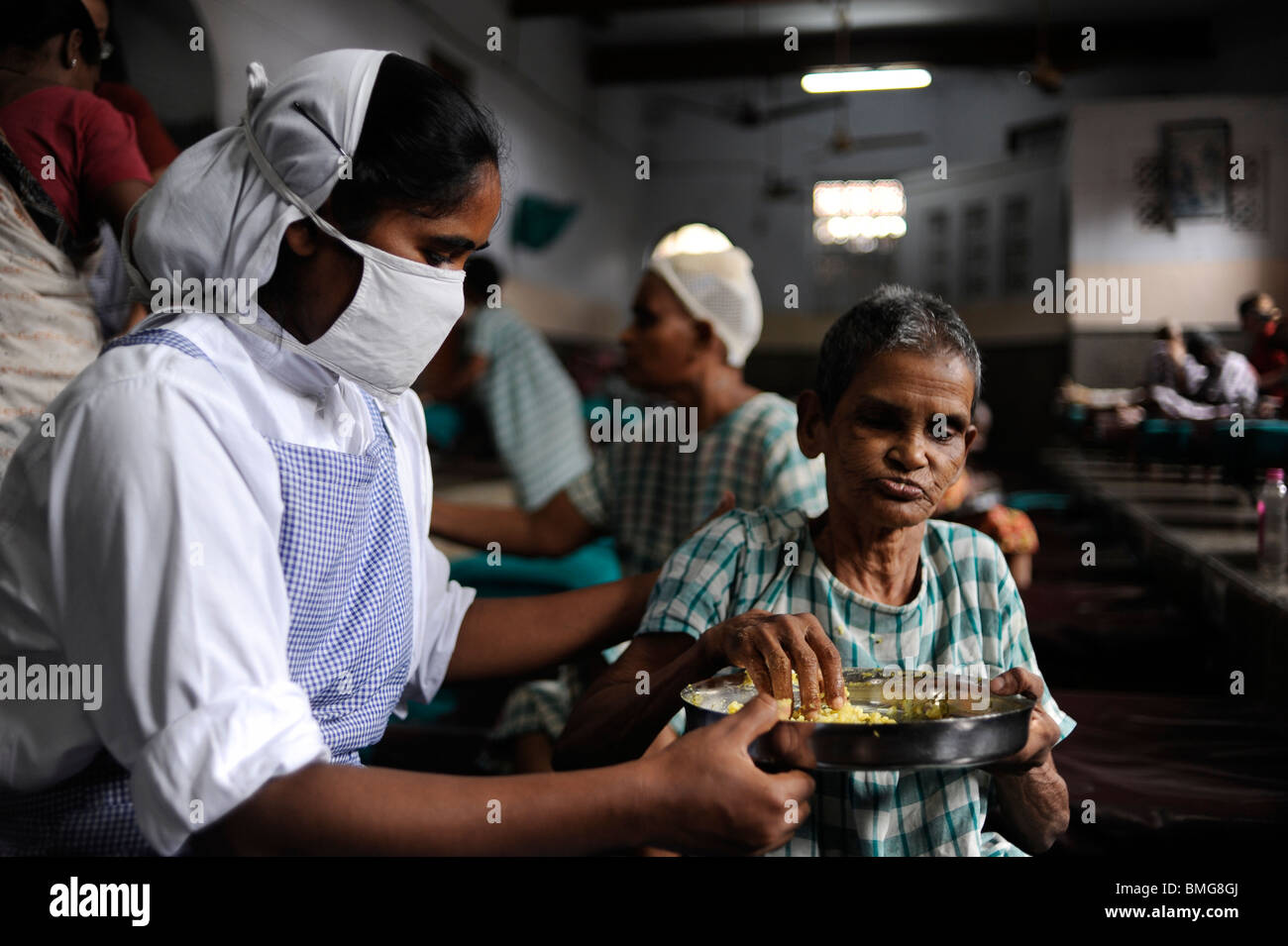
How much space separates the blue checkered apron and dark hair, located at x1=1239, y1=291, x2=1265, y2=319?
145 cm

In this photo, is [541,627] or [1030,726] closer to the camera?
[1030,726]

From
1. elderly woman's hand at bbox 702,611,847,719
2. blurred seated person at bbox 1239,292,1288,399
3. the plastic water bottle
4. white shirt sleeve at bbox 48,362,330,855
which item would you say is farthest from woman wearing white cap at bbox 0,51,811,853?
the plastic water bottle

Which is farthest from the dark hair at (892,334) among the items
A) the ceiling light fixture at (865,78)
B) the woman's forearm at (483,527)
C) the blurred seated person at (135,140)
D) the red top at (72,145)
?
the ceiling light fixture at (865,78)

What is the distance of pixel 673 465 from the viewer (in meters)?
2.49

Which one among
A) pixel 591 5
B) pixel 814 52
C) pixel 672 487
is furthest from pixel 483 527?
pixel 814 52

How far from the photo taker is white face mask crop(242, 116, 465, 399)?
1133 millimetres

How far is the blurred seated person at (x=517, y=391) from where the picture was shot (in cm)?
453

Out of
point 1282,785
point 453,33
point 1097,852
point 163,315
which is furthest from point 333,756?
point 453,33

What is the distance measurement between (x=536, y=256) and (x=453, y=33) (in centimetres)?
584

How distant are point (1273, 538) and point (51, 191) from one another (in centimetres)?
286

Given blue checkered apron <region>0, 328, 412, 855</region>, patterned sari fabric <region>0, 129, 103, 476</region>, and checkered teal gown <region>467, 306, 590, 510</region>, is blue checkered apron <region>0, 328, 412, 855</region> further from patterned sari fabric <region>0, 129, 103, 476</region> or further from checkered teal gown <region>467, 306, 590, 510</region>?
checkered teal gown <region>467, 306, 590, 510</region>

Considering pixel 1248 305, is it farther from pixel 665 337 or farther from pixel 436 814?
pixel 436 814

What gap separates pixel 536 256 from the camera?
32.2 ft

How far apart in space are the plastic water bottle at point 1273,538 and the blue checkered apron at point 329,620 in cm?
220
